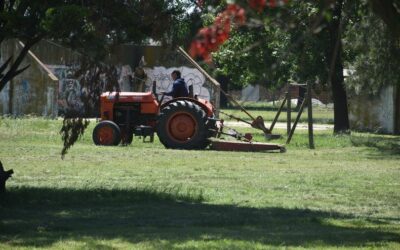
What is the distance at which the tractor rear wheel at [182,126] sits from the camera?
2634cm

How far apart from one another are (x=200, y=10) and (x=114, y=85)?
5.88 feet

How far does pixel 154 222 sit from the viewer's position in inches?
478

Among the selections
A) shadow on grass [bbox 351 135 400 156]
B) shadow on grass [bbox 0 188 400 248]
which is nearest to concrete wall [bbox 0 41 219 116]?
shadow on grass [bbox 351 135 400 156]

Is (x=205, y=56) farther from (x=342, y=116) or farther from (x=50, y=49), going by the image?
(x=50, y=49)

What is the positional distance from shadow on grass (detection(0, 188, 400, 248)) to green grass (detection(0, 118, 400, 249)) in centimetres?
1

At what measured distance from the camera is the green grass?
35.8ft

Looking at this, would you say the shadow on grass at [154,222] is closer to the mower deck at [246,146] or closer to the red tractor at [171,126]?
the mower deck at [246,146]

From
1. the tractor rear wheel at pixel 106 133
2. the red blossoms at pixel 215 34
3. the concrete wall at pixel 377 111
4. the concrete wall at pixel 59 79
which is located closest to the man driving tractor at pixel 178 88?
the tractor rear wheel at pixel 106 133

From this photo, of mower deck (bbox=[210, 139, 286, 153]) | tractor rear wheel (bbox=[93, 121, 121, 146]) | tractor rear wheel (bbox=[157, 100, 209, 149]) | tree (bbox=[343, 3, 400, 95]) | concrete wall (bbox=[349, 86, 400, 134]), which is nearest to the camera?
tree (bbox=[343, 3, 400, 95])

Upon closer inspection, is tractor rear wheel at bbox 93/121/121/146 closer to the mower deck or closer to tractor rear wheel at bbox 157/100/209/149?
tractor rear wheel at bbox 157/100/209/149

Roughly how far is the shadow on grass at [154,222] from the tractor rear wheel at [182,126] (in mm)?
11462

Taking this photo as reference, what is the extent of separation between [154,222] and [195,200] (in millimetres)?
2232

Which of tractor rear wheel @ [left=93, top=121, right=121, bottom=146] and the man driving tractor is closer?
tractor rear wheel @ [left=93, top=121, right=121, bottom=146]

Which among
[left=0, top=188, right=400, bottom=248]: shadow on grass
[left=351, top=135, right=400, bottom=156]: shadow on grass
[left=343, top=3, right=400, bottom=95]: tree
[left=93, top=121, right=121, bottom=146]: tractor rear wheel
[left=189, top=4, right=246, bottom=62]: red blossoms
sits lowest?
[left=0, top=188, right=400, bottom=248]: shadow on grass
